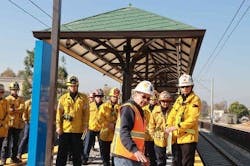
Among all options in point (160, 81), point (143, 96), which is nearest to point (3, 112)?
point (143, 96)

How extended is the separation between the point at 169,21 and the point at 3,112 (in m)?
5.18

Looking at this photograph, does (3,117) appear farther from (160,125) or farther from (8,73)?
(8,73)

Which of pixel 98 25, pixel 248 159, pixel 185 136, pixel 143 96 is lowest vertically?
pixel 248 159

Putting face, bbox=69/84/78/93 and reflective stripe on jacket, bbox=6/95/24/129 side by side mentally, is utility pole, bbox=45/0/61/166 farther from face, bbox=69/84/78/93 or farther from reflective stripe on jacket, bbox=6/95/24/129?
reflective stripe on jacket, bbox=6/95/24/129

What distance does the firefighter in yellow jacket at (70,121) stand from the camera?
28.2 ft

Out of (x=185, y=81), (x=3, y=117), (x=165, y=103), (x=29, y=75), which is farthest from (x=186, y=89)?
(x=29, y=75)

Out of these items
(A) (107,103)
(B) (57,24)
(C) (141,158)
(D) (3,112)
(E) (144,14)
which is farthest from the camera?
(E) (144,14)

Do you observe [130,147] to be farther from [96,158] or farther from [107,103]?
[96,158]

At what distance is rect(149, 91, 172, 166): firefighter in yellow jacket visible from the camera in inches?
351

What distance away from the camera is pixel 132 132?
5305 millimetres

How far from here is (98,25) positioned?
1184 centimetres

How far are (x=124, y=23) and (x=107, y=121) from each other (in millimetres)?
3073

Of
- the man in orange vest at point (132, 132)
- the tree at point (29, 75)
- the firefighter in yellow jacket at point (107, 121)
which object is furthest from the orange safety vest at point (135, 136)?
the tree at point (29, 75)

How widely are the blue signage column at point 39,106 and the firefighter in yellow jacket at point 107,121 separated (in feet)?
11.9
